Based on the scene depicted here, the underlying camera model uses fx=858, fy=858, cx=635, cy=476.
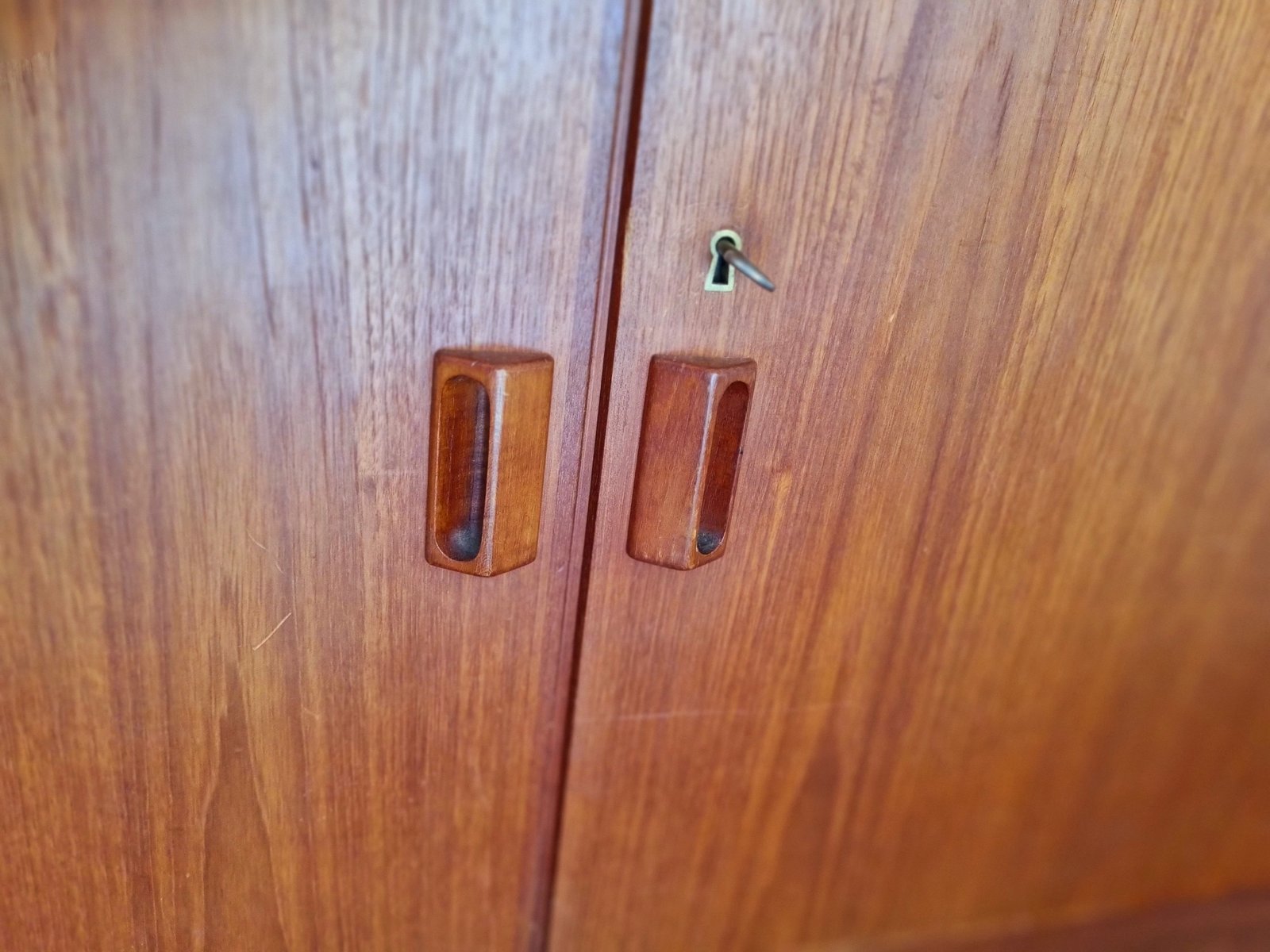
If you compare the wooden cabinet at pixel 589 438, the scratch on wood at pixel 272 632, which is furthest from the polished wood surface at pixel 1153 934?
the scratch on wood at pixel 272 632

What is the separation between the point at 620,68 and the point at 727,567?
27 cm

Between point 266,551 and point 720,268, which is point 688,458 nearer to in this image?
point 720,268

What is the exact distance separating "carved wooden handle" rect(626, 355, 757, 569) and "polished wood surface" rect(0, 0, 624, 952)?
0.12 feet

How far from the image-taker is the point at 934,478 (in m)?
0.52

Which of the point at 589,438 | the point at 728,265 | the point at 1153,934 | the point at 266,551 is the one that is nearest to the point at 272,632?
the point at 266,551

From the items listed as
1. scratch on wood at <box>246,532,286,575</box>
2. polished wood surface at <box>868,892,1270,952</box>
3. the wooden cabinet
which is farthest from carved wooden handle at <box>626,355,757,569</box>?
polished wood surface at <box>868,892,1270,952</box>

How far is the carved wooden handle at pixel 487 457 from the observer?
15.7 inches

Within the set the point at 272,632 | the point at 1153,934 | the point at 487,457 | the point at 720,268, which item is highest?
the point at 720,268

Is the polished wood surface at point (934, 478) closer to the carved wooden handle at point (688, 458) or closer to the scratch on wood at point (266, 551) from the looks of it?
the carved wooden handle at point (688, 458)

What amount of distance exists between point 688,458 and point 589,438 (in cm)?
5

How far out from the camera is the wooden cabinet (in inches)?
14.0

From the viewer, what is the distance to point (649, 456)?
0.45m

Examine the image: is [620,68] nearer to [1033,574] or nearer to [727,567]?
[727,567]

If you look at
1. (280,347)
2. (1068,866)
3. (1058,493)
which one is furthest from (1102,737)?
(280,347)
